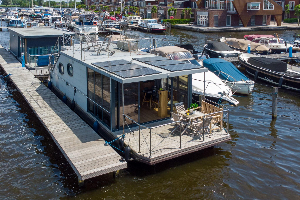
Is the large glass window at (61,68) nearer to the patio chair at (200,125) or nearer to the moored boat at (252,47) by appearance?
the patio chair at (200,125)

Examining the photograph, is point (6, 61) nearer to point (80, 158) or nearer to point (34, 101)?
point (34, 101)

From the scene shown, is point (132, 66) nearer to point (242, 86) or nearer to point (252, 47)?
point (242, 86)

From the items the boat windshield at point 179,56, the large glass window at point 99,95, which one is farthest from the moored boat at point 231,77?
the large glass window at point 99,95

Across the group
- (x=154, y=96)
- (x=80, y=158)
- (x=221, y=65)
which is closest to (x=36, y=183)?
(x=80, y=158)

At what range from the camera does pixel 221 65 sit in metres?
27.8

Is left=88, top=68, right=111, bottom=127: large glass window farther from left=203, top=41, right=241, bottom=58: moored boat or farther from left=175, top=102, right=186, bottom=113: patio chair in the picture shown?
left=203, top=41, right=241, bottom=58: moored boat

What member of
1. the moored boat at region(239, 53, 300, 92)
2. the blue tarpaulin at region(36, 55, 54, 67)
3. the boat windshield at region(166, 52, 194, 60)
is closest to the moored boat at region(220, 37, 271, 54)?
the moored boat at region(239, 53, 300, 92)

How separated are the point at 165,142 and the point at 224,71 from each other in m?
13.7

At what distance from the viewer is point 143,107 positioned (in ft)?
59.4

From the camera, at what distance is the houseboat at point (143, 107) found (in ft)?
49.0

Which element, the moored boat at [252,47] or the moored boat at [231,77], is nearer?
the moored boat at [231,77]

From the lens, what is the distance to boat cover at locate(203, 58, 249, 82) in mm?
26750

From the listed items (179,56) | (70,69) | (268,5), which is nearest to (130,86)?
(70,69)

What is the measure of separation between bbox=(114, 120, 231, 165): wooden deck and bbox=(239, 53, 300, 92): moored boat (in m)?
14.2
